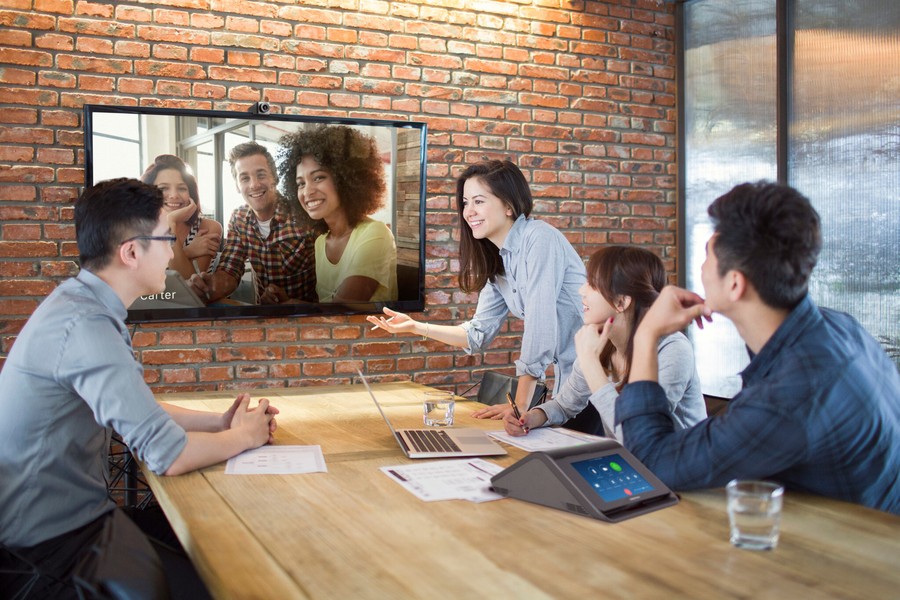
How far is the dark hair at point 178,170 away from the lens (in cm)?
358

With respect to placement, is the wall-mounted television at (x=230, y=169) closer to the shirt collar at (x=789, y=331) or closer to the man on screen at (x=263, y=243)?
the man on screen at (x=263, y=243)

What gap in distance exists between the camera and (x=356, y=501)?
166 cm

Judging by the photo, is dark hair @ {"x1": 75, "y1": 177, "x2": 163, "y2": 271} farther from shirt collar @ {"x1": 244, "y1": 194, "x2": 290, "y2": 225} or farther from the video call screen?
shirt collar @ {"x1": 244, "y1": 194, "x2": 290, "y2": 225}

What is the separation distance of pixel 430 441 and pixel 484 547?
824 mm

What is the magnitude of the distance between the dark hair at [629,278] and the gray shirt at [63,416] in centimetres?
124

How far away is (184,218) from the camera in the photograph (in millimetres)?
3629

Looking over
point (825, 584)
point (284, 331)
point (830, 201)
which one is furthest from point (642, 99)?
point (825, 584)

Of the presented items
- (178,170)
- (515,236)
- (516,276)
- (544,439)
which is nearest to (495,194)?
(515,236)

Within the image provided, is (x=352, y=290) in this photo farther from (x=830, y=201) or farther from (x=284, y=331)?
(x=830, y=201)

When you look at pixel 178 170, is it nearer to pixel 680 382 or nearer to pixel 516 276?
pixel 516 276

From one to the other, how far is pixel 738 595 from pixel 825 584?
15 centimetres

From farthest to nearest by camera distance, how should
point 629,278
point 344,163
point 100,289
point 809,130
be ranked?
1. point 809,130
2. point 344,163
3. point 629,278
4. point 100,289

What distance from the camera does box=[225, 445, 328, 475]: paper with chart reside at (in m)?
1.93

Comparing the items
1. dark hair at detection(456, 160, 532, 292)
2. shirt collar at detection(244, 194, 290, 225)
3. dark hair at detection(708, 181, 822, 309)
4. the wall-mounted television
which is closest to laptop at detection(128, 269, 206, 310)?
the wall-mounted television
